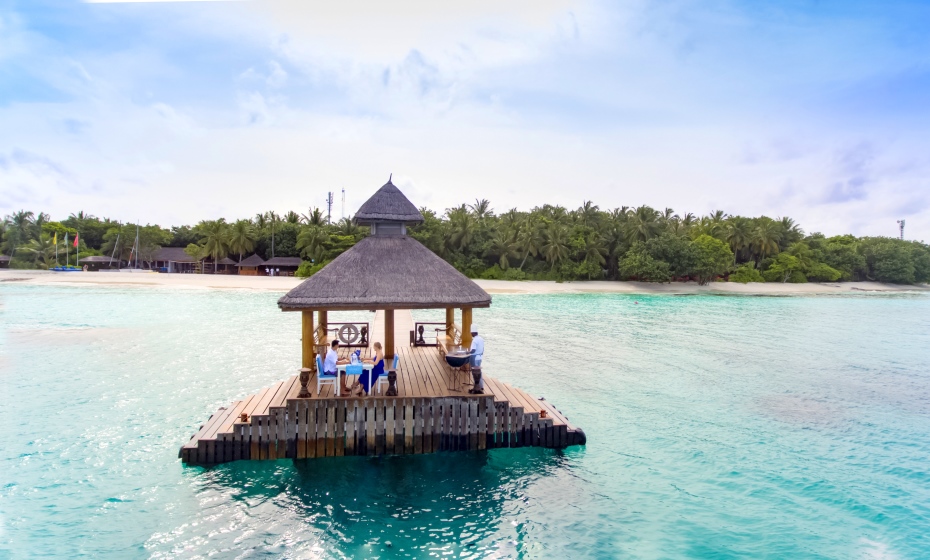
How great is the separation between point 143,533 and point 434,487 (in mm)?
4568

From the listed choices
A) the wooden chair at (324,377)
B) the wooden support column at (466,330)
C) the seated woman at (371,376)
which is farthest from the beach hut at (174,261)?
the seated woman at (371,376)

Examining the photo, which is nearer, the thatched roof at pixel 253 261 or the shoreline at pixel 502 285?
the shoreline at pixel 502 285

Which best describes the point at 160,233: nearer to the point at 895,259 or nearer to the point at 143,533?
the point at 143,533

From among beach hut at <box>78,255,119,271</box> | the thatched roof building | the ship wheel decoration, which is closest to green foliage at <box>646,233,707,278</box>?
the ship wheel decoration

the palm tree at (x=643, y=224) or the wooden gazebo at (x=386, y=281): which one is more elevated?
the palm tree at (x=643, y=224)

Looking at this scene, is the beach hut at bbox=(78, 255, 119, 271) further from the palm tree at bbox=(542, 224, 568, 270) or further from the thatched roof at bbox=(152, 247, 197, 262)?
the palm tree at bbox=(542, 224, 568, 270)

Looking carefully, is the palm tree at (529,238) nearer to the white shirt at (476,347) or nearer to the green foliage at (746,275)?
the green foliage at (746,275)

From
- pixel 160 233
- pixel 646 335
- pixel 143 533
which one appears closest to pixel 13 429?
pixel 143 533

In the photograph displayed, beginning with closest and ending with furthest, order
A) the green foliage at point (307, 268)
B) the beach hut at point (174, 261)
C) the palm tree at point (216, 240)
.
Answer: the green foliage at point (307, 268) < the palm tree at point (216, 240) < the beach hut at point (174, 261)

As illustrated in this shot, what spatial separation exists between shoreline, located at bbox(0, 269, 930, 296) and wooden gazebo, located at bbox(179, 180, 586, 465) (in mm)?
39188

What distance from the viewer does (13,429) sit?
12750mm

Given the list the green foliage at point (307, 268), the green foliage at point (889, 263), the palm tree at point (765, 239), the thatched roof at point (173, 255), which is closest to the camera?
the green foliage at point (307, 268)

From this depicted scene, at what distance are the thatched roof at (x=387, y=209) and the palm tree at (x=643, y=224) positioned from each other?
5547 cm

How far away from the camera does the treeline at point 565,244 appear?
203ft
